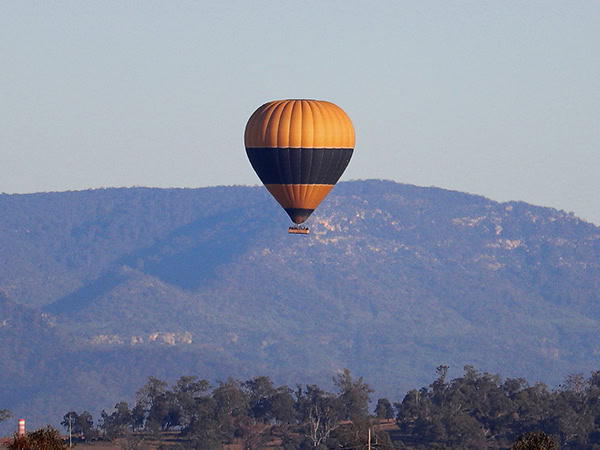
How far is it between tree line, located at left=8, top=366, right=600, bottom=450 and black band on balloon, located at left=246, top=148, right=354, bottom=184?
158ft

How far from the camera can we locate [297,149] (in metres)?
112

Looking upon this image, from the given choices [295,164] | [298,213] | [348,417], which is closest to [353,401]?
[348,417]

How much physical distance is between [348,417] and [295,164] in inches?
3060

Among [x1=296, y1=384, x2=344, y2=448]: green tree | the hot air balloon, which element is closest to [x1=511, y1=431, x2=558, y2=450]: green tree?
the hot air balloon

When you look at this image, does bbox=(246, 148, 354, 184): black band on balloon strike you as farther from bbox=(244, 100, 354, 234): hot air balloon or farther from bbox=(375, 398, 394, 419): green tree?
bbox=(375, 398, 394, 419): green tree

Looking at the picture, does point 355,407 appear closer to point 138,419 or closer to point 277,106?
point 138,419

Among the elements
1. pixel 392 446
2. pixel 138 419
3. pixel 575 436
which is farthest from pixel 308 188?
pixel 138 419

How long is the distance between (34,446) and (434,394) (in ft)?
420

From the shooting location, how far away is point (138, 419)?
180 m

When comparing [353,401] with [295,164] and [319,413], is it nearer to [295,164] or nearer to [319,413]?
[319,413]

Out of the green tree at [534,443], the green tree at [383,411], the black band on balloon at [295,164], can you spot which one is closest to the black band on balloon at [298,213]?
the black band on balloon at [295,164]

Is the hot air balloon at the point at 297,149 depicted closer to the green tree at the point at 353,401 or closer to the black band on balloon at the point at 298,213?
the black band on balloon at the point at 298,213

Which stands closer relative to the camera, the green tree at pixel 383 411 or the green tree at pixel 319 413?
the green tree at pixel 319 413

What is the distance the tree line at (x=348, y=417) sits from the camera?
6471 inches
